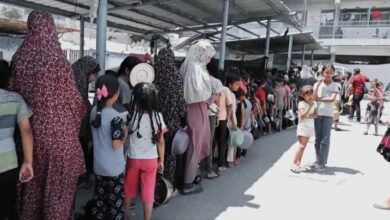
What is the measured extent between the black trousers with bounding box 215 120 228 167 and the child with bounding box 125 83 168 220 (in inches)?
82.2

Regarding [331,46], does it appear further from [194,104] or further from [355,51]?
[194,104]

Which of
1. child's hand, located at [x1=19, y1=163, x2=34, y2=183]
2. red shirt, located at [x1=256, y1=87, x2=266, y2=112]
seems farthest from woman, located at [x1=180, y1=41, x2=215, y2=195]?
red shirt, located at [x1=256, y1=87, x2=266, y2=112]

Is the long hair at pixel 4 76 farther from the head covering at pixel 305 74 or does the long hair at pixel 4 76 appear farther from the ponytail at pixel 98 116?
the head covering at pixel 305 74

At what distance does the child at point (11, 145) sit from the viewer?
231 cm

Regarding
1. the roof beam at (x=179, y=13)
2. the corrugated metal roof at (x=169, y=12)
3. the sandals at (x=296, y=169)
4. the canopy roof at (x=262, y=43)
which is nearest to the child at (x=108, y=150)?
the sandals at (x=296, y=169)

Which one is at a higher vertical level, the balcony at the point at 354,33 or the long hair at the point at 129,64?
the balcony at the point at 354,33

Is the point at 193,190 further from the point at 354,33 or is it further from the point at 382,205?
the point at 354,33

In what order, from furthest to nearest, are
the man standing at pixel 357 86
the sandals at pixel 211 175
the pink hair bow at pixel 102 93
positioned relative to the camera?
A: the man standing at pixel 357 86 < the sandals at pixel 211 175 < the pink hair bow at pixel 102 93

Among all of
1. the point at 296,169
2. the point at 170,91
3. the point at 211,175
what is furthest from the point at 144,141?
the point at 296,169

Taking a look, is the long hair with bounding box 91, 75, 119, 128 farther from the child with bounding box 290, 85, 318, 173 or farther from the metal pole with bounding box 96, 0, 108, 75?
the child with bounding box 290, 85, 318, 173

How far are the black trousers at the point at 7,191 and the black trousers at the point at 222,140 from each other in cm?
317

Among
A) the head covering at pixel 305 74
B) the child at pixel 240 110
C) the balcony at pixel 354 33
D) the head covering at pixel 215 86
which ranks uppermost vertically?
the balcony at pixel 354 33

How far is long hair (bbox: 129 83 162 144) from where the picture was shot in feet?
10.4

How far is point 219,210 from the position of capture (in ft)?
13.0
